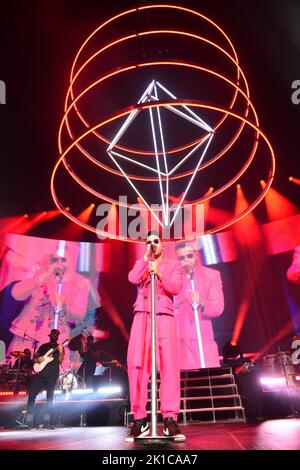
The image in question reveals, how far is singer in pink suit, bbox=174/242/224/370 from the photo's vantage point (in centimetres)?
923

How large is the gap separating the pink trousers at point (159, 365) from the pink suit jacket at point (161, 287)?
78 mm

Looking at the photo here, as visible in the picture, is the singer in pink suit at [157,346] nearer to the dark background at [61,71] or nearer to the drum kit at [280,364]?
the dark background at [61,71]

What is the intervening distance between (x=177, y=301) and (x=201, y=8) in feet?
23.5

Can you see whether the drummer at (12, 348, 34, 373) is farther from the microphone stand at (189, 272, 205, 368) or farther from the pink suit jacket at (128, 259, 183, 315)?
the pink suit jacket at (128, 259, 183, 315)

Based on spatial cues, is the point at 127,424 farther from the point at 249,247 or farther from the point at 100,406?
the point at 249,247

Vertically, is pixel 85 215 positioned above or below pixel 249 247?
above

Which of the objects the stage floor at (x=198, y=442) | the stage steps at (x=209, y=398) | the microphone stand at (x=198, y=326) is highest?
the microphone stand at (x=198, y=326)

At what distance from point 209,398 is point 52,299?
6094mm

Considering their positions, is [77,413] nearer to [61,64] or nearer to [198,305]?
[198,305]

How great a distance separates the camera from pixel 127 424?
6.04 m

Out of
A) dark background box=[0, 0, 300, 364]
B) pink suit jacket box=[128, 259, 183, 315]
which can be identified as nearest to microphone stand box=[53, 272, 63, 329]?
dark background box=[0, 0, 300, 364]

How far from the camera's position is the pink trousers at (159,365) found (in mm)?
2838

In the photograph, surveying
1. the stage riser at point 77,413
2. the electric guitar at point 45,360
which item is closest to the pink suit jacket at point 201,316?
the stage riser at point 77,413

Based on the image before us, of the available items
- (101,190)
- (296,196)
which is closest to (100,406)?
(101,190)
